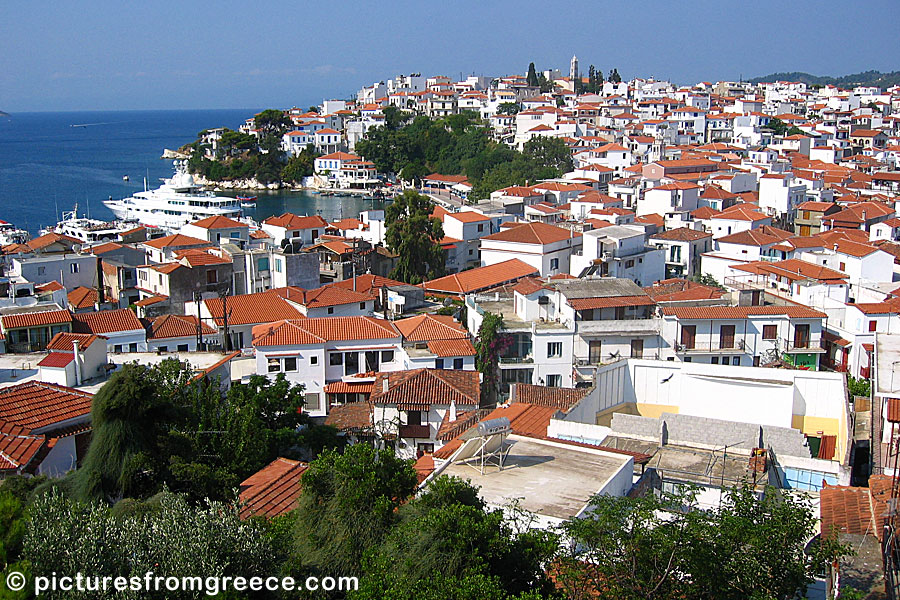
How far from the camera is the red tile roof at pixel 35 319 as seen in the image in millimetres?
16531

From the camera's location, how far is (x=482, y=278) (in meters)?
25.1

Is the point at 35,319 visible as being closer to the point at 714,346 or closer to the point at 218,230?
the point at 714,346

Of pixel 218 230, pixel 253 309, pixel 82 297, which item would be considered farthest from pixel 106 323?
pixel 218 230

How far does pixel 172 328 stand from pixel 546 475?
12575 mm

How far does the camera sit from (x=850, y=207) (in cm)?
3516

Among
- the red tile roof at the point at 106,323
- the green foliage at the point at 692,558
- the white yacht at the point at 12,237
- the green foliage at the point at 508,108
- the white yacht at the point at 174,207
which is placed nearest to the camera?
the green foliage at the point at 692,558

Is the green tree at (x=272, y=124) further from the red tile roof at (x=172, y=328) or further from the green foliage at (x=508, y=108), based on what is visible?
the red tile roof at (x=172, y=328)

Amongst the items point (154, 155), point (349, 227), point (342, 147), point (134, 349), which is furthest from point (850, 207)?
point (154, 155)

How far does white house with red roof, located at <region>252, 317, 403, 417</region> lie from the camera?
16.2 meters

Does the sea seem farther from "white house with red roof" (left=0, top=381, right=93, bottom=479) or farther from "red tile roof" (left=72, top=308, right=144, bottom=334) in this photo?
"white house with red roof" (left=0, top=381, right=93, bottom=479)

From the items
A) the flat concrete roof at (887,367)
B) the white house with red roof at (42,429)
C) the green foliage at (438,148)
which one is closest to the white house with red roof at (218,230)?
the white house with red roof at (42,429)

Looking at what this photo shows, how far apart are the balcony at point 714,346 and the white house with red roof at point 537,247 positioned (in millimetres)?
10027

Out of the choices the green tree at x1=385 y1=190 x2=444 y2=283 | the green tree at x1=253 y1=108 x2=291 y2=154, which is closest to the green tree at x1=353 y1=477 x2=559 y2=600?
the green tree at x1=385 y1=190 x2=444 y2=283

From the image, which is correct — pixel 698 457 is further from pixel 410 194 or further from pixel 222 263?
pixel 410 194
